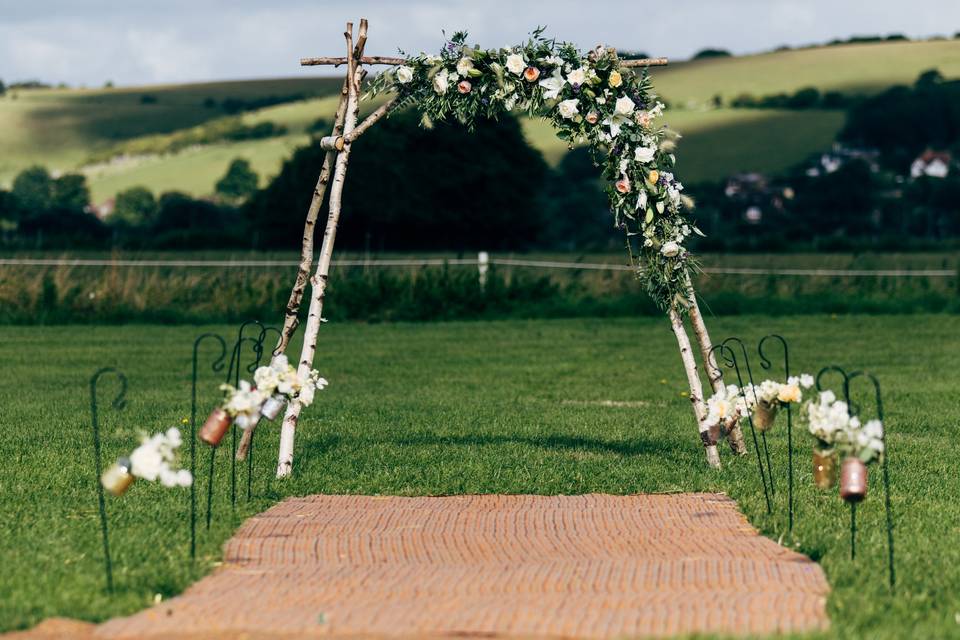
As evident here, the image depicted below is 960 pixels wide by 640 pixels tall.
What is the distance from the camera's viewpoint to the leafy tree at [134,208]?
78188mm

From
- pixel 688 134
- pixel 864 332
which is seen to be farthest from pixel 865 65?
pixel 864 332

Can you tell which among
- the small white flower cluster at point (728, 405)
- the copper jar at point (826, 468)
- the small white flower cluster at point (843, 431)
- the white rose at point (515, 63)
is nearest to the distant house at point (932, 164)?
the white rose at point (515, 63)

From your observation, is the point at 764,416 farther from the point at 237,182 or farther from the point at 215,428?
the point at 237,182

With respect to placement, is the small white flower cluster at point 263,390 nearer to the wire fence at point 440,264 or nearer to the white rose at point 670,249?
the white rose at point 670,249

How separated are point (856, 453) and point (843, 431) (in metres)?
0.17

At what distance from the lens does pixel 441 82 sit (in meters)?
10.1

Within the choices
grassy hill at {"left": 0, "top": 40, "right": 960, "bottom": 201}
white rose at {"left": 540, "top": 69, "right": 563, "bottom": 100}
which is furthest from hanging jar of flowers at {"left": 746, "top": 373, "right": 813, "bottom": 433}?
grassy hill at {"left": 0, "top": 40, "right": 960, "bottom": 201}

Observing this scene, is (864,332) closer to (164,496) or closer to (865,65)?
(164,496)

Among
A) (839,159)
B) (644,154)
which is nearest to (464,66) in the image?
(644,154)

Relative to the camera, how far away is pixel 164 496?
9000 millimetres

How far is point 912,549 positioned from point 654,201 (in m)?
3.58

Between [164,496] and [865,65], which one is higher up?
[865,65]

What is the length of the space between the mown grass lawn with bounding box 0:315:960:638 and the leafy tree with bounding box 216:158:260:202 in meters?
60.7

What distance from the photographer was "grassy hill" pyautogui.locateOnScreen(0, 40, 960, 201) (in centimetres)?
8981
